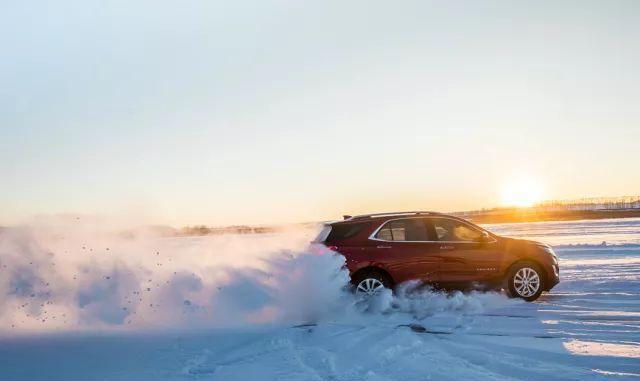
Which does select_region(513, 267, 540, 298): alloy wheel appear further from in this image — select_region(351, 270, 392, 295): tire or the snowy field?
select_region(351, 270, 392, 295): tire

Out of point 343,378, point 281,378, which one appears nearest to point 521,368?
point 343,378

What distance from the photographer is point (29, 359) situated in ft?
22.0

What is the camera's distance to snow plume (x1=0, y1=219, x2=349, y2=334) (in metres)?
8.90

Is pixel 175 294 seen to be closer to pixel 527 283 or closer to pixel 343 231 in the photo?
pixel 343 231

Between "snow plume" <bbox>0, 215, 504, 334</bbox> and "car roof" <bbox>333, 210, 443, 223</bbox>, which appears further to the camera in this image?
"car roof" <bbox>333, 210, 443, 223</bbox>

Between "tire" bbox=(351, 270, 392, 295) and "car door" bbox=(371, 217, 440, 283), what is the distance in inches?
9.1

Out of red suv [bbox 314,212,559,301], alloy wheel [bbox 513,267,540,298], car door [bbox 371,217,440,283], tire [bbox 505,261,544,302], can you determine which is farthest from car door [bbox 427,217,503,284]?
alloy wheel [bbox 513,267,540,298]

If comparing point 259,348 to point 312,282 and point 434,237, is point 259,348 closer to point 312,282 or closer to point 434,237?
point 312,282

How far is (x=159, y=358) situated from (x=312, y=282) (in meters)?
3.20

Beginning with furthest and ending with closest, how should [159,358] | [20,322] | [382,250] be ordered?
[382,250] < [20,322] < [159,358]

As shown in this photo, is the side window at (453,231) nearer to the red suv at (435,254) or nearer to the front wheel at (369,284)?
the red suv at (435,254)

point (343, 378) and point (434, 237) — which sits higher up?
point (434, 237)

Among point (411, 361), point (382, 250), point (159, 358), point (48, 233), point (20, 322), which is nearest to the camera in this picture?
point (411, 361)

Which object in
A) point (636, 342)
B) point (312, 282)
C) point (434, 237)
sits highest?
point (434, 237)
